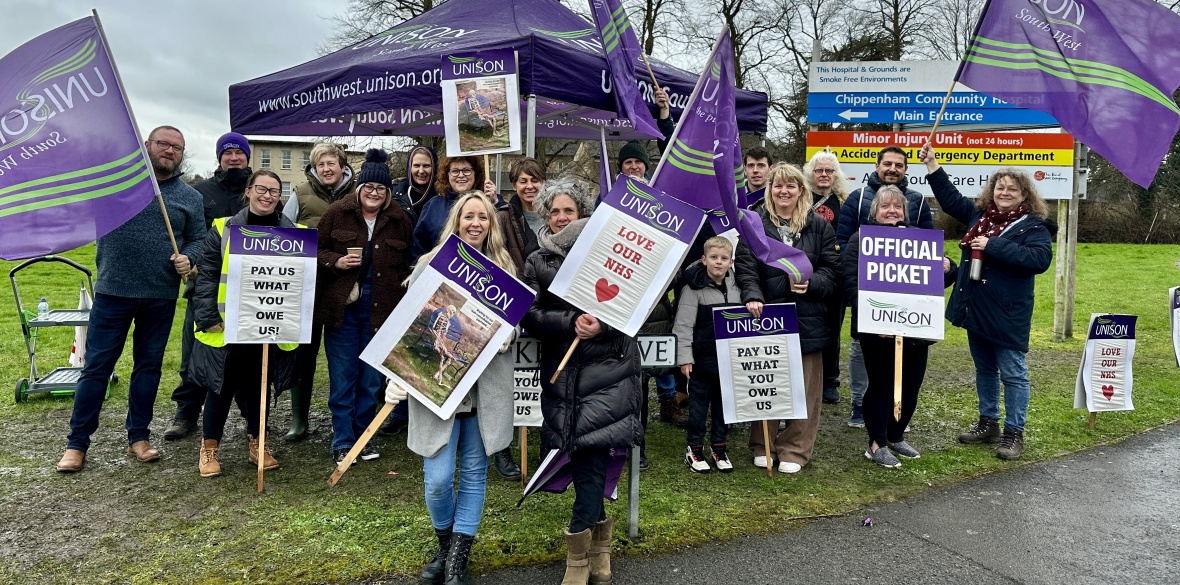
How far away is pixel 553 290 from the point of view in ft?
12.0

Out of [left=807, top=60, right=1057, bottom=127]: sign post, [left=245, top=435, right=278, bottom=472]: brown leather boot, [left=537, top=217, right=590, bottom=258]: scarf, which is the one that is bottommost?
[left=245, top=435, right=278, bottom=472]: brown leather boot

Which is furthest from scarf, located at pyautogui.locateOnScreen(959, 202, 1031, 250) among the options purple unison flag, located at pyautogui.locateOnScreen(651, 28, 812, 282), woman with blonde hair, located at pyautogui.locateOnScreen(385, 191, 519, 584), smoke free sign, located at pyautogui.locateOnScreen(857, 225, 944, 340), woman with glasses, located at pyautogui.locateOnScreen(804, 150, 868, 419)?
woman with blonde hair, located at pyautogui.locateOnScreen(385, 191, 519, 584)

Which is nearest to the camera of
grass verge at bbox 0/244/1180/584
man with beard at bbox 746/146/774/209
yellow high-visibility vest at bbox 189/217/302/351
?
grass verge at bbox 0/244/1180/584

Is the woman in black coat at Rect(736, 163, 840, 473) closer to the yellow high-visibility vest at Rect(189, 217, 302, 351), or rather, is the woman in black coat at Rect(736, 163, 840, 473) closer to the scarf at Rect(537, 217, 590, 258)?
the scarf at Rect(537, 217, 590, 258)

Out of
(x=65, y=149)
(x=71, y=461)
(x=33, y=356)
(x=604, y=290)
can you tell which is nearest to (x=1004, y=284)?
(x=604, y=290)

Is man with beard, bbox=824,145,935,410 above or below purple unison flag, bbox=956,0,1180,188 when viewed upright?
below

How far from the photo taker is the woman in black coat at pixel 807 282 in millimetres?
5324

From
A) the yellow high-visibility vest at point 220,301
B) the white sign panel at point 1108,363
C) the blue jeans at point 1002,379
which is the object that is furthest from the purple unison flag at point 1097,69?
the yellow high-visibility vest at point 220,301

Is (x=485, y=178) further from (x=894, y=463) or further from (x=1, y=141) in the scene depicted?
(x=894, y=463)

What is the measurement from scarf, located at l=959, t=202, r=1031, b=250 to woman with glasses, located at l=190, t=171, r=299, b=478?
183 inches

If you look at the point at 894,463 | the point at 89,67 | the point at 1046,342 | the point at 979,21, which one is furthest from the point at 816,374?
the point at 1046,342

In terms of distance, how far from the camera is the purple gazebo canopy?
18.0 feet

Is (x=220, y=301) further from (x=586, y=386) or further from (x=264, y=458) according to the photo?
(x=586, y=386)

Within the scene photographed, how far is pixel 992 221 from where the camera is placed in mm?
5652
